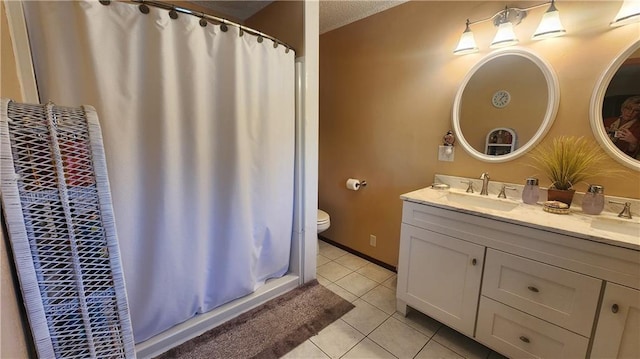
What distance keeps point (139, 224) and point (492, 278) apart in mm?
1861

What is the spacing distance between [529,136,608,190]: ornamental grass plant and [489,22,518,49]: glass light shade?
25.5 inches

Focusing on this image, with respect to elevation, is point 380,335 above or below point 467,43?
below

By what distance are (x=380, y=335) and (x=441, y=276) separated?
1.76 ft

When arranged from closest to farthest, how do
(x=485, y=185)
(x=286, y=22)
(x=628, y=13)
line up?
(x=628, y=13) → (x=485, y=185) → (x=286, y=22)

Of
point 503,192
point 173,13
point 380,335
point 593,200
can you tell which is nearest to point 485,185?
point 503,192

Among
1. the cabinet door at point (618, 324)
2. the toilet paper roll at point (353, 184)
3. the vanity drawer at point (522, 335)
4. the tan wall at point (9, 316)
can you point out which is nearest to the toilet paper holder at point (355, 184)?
the toilet paper roll at point (353, 184)

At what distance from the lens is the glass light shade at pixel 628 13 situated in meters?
1.15

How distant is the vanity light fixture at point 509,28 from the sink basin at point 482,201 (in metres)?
0.97

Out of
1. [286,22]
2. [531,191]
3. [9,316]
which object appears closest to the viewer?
[9,316]

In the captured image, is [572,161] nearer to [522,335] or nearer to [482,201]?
[482,201]

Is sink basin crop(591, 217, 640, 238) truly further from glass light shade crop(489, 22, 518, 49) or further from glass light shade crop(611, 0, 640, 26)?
glass light shade crop(489, 22, 518, 49)

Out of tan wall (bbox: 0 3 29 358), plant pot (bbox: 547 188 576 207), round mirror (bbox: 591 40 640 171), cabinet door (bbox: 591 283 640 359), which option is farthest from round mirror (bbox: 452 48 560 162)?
tan wall (bbox: 0 3 29 358)

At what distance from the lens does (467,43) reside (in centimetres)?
166

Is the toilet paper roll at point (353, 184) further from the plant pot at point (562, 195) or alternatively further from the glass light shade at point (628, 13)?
the glass light shade at point (628, 13)
